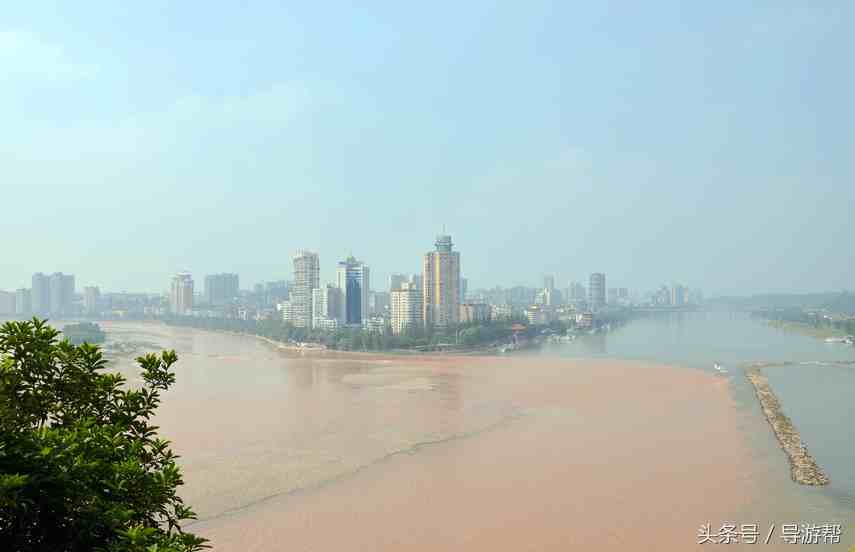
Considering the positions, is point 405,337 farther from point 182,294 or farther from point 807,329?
point 182,294

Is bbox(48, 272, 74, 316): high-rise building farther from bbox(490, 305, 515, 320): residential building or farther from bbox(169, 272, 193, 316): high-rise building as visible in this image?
bbox(490, 305, 515, 320): residential building

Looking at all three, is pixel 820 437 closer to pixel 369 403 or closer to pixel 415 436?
pixel 415 436

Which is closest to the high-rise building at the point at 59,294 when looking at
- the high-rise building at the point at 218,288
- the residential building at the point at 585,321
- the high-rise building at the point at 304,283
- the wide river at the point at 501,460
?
the high-rise building at the point at 218,288

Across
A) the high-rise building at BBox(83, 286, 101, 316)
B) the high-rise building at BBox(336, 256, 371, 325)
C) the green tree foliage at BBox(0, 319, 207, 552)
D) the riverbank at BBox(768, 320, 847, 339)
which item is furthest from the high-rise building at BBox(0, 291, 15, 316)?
the green tree foliage at BBox(0, 319, 207, 552)

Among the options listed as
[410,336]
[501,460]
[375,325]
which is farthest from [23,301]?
[501,460]

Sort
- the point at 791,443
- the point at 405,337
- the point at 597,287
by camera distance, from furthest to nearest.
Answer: the point at 597,287 < the point at 405,337 < the point at 791,443

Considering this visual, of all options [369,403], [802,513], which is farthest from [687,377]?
[802,513]
